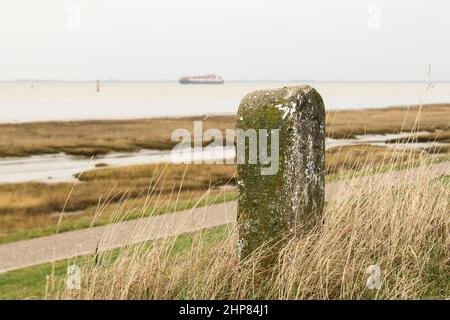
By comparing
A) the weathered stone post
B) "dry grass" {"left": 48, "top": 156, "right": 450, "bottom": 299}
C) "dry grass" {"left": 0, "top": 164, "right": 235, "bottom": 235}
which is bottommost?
"dry grass" {"left": 0, "top": 164, "right": 235, "bottom": 235}

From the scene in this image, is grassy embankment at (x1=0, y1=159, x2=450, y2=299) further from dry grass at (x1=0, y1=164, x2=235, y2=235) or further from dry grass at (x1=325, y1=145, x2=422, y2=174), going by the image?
dry grass at (x1=0, y1=164, x2=235, y2=235)

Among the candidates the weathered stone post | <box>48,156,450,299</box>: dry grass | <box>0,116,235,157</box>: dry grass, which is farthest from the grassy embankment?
<box>0,116,235,157</box>: dry grass

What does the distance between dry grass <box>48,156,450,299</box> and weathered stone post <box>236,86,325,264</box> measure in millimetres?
174

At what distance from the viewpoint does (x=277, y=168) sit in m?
4.73

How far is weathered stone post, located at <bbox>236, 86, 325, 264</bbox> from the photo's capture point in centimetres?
472

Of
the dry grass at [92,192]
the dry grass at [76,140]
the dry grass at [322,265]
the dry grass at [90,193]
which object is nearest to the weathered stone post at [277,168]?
the dry grass at [322,265]

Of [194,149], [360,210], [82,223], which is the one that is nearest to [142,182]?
[82,223]

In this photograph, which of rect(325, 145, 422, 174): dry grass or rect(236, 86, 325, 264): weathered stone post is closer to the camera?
rect(236, 86, 325, 264): weathered stone post

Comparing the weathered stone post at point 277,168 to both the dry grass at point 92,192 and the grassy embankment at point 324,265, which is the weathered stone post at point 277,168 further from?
the dry grass at point 92,192

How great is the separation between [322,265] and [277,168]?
867 mm

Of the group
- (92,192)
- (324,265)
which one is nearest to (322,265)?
(324,265)

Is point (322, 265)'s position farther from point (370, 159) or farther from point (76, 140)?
point (76, 140)

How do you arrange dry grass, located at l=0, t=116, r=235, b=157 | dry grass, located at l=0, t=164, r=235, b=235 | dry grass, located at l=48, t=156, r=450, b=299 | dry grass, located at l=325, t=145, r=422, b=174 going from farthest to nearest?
dry grass, located at l=0, t=116, r=235, b=157 < dry grass, located at l=0, t=164, r=235, b=235 < dry grass, located at l=325, t=145, r=422, b=174 < dry grass, located at l=48, t=156, r=450, b=299
